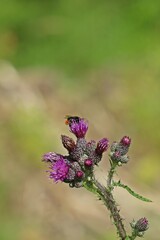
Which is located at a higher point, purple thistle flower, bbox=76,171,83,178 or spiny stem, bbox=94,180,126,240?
purple thistle flower, bbox=76,171,83,178

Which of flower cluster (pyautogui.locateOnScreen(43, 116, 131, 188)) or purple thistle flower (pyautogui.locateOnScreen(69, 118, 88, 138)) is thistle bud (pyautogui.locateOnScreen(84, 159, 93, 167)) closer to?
flower cluster (pyautogui.locateOnScreen(43, 116, 131, 188))

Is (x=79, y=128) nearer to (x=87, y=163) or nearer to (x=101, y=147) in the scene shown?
(x=101, y=147)

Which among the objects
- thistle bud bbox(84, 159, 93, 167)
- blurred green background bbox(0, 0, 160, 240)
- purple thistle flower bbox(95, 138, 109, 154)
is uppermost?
blurred green background bbox(0, 0, 160, 240)

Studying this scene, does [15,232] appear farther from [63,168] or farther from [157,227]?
[63,168]

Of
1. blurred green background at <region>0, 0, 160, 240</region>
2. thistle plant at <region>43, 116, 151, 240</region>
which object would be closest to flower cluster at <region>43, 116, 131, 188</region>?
thistle plant at <region>43, 116, 151, 240</region>

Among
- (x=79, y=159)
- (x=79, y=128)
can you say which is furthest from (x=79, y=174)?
(x=79, y=128)

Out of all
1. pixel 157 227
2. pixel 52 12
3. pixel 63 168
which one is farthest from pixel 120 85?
pixel 63 168
